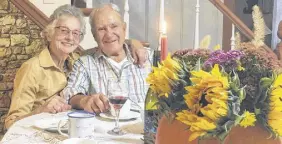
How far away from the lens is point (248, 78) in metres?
0.85

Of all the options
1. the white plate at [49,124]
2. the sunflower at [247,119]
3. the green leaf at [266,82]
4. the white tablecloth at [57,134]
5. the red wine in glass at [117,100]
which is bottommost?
the white tablecloth at [57,134]

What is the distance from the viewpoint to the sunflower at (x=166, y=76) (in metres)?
0.92

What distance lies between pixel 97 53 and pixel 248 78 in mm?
1405

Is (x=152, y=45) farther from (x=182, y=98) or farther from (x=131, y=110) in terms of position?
(x=182, y=98)

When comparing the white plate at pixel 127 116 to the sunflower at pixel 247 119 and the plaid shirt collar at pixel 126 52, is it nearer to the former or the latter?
the plaid shirt collar at pixel 126 52

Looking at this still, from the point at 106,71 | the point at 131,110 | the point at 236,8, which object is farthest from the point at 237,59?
the point at 236,8

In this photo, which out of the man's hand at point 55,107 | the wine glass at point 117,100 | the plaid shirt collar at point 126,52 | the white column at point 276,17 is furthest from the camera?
the white column at point 276,17

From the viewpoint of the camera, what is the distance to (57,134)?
1359 millimetres

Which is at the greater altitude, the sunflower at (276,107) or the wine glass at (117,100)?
the sunflower at (276,107)

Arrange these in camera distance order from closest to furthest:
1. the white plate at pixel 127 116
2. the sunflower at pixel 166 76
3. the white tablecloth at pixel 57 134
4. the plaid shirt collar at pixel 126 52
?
the sunflower at pixel 166 76
the white tablecloth at pixel 57 134
the white plate at pixel 127 116
the plaid shirt collar at pixel 126 52

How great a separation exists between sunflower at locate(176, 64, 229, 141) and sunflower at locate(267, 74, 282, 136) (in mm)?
98

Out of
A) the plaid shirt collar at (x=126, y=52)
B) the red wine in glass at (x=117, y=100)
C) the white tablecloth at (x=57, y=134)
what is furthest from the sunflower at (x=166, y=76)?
the plaid shirt collar at (x=126, y=52)

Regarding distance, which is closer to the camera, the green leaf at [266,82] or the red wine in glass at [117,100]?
the green leaf at [266,82]

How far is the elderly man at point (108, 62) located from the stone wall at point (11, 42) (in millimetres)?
713
